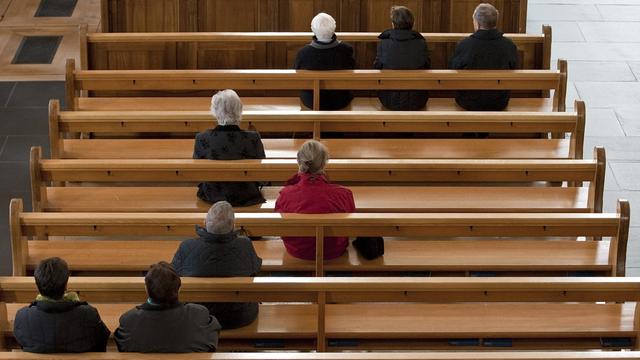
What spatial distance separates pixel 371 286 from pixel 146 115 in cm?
A: 267

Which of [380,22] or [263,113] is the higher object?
[380,22]

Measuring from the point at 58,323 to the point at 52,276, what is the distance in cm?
22

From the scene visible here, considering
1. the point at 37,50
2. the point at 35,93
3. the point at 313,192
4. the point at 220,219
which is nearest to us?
the point at 220,219

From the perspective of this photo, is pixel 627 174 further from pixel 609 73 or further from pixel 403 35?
pixel 403 35

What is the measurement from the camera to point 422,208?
288 inches

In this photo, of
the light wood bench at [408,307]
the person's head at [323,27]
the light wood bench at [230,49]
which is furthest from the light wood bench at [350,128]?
the light wood bench at [408,307]

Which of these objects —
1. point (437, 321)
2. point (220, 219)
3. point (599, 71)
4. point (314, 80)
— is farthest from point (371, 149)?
point (599, 71)

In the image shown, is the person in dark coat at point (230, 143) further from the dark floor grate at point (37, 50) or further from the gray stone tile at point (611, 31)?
the gray stone tile at point (611, 31)

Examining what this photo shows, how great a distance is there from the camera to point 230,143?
23.7 feet

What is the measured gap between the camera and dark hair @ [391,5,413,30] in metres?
8.59

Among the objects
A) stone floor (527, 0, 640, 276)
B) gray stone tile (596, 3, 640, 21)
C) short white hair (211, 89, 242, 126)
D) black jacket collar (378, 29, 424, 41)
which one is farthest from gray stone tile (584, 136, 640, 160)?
short white hair (211, 89, 242, 126)

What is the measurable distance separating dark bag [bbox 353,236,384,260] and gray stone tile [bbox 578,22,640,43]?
592 cm

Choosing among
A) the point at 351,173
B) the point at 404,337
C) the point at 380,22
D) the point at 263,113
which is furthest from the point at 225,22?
the point at 404,337

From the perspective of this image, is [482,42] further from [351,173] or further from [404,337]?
[404,337]
